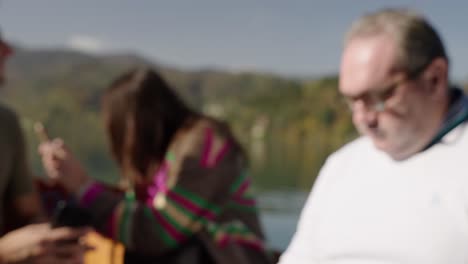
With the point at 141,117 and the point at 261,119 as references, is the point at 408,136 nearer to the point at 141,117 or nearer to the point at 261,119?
the point at 141,117

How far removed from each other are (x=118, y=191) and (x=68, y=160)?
226 mm

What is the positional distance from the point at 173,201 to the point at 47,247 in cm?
72

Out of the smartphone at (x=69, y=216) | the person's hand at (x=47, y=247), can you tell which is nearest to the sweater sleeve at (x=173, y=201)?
the smartphone at (x=69, y=216)

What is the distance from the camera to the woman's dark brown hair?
2.32 meters

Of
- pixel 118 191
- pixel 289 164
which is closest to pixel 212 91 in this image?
pixel 289 164

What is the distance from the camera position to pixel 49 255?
1.51 m

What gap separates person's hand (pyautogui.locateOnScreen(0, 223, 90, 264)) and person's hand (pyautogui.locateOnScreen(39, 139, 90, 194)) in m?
0.59

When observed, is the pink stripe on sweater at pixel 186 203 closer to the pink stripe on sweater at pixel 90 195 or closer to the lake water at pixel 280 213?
the pink stripe on sweater at pixel 90 195

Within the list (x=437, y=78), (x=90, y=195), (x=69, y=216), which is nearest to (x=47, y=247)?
(x=69, y=216)

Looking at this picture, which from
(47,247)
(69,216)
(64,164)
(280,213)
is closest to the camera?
(47,247)

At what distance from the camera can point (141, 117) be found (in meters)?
2.32

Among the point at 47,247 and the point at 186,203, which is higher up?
the point at 47,247

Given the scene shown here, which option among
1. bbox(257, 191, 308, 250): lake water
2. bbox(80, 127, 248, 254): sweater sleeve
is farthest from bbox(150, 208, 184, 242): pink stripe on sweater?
bbox(257, 191, 308, 250): lake water

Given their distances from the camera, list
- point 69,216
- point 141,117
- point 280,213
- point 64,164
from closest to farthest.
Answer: point 69,216 < point 64,164 < point 141,117 < point 280,213
